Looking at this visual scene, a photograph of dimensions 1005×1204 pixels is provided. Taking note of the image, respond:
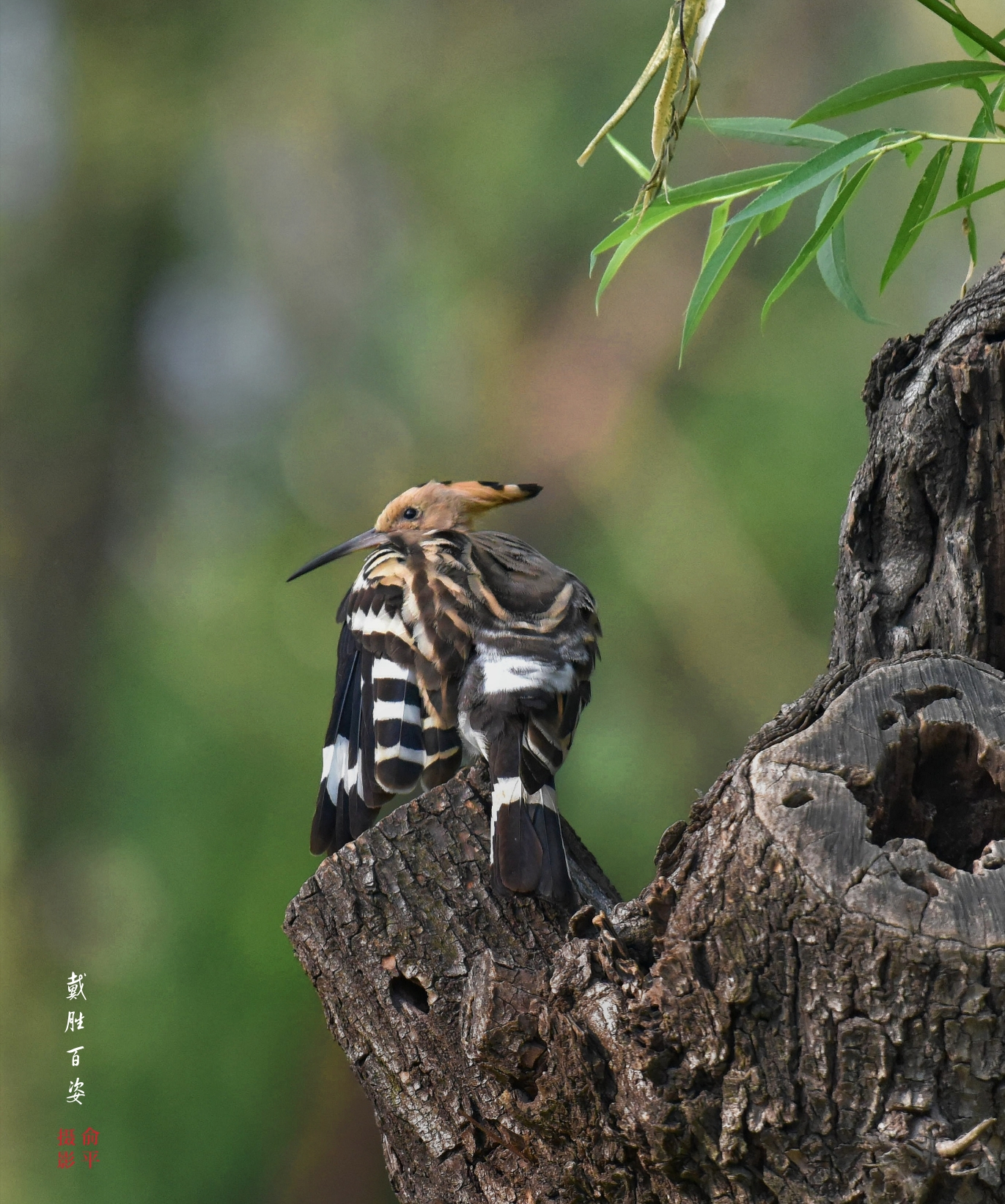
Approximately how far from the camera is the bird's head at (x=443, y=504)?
1.91 meters

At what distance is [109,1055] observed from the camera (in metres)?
2.28

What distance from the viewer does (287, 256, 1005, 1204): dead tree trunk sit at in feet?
2.32

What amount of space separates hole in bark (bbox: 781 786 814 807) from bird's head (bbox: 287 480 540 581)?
1194mm

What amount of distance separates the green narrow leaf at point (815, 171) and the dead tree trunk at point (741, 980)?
0.76ft

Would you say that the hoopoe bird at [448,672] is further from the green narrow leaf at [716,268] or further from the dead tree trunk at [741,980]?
the green narrow leaf at [716,268]

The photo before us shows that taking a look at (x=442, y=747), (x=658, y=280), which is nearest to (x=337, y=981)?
(x=442, y=747)

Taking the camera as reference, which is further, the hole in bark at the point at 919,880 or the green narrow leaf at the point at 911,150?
the green narrow leaf at the point at 911,150

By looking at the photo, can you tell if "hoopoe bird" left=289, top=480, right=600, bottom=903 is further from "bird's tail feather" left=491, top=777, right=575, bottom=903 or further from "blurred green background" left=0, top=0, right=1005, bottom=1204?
"blurred green background" left=0, top=0, right=1005, bottom=1204

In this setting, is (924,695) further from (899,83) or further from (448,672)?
(448,672)

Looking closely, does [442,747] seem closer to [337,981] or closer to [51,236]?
[337,981]

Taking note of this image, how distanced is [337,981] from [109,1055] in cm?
158

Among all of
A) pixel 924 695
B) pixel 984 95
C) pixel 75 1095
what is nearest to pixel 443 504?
pixel 984 95

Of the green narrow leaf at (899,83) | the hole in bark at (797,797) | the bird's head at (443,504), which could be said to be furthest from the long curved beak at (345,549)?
the hole in bark at (797,797)

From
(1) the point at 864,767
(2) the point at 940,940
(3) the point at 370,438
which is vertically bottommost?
(2) the point at 940,940
